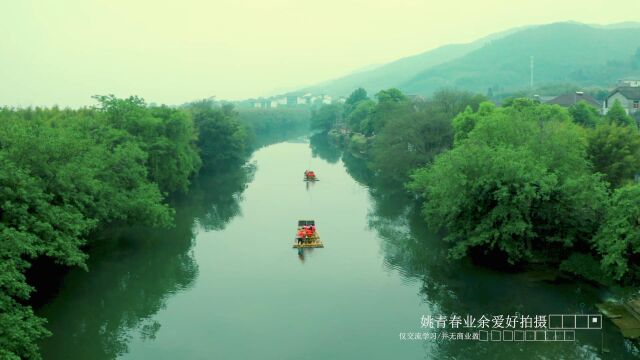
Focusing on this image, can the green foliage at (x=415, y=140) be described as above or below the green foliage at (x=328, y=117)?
above

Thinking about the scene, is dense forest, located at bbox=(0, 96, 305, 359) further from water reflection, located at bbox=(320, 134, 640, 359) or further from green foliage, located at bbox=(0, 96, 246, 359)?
water reflection, located at bbox=(320, 134, 640, 359)

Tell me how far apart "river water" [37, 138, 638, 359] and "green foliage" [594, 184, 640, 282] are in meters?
2.10

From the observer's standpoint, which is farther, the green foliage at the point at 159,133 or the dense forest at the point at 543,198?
the green foliage at the point at 159,133

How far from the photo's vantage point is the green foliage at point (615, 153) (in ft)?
104

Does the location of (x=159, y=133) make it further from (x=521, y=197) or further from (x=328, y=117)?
(x=328, y=117)

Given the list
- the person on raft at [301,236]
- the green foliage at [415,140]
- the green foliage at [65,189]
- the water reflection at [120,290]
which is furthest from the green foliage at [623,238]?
the green foliage at [415,140]

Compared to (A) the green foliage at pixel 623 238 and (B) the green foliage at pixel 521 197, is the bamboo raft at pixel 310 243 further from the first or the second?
(A) the green foliage at pixel 623 238

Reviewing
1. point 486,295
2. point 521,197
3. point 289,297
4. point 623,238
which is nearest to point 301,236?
point 289,297

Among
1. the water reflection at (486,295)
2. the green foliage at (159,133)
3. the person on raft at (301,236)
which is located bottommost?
the water reflection at (486,295)

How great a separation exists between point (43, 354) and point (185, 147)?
3065 cm

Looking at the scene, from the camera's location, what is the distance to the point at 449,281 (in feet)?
84.4

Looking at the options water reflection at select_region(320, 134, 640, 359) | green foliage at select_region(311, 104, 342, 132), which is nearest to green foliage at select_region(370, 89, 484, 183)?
water reflection at select_region(320, 134, 640, 359)

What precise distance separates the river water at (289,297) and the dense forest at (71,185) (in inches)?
76.2

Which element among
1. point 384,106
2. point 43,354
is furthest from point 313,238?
point 384,106
